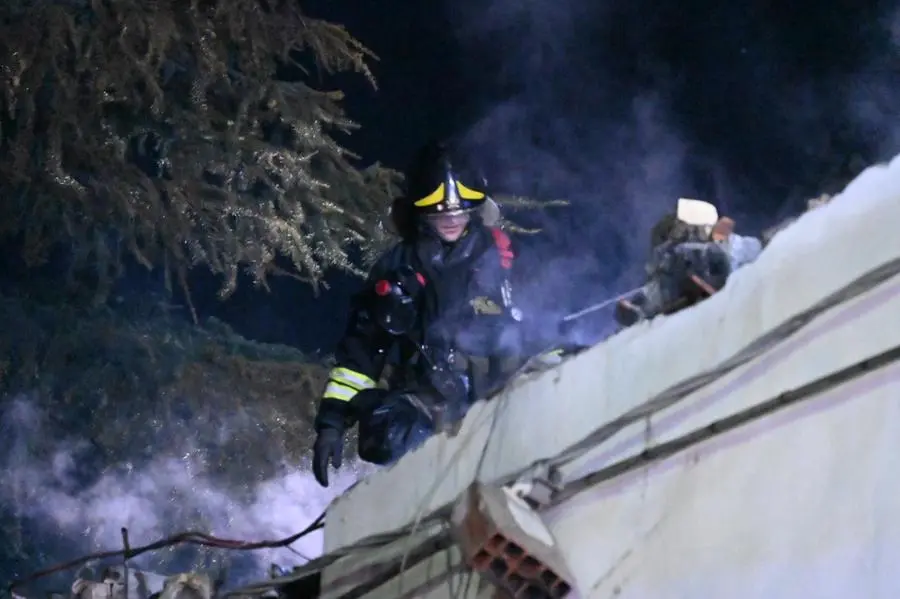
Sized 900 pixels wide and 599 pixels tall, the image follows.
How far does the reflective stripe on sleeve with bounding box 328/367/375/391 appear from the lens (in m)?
4.96

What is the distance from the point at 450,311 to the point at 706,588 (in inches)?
106

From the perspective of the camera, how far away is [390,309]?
5.02 meters

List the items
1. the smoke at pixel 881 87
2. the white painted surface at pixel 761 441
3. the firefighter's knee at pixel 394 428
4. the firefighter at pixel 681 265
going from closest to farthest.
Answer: the white painted surface at pixel 761 441, the firefighter at pixel 681 265, the firefighter's knee at pixel 394 428, the smoke at pixel 881 87

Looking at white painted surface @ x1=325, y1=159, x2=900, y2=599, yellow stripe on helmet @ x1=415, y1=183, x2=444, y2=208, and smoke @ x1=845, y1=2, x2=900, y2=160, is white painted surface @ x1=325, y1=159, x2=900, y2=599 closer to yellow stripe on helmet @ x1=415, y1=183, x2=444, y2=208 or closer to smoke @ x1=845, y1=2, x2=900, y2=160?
yellow stripe on helmet @ x1=415, y1=183, x2=444, y2=208

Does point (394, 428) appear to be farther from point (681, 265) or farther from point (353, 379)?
point (681, 265)

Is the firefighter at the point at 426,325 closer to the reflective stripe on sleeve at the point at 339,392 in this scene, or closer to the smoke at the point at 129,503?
the reflective stripe on sleeve at the point at 339,392

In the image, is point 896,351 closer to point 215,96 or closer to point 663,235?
point 663,235

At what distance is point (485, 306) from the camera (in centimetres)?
493

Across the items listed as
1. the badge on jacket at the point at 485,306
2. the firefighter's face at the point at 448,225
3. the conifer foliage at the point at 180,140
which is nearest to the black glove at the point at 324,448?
the badge on jacket at the point at 485,306

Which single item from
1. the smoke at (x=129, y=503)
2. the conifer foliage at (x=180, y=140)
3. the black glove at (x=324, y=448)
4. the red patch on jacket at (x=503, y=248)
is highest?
the conifer foliage at (x=180, y=140)

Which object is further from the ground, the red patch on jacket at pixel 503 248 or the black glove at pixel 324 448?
the red patch on jacket at pixel 503 248

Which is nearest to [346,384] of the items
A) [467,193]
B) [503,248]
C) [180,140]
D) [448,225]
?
[448,225]

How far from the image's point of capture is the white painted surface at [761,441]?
2088mm

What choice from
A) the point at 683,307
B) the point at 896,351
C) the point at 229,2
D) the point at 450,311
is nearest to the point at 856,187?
the point at 896,351
